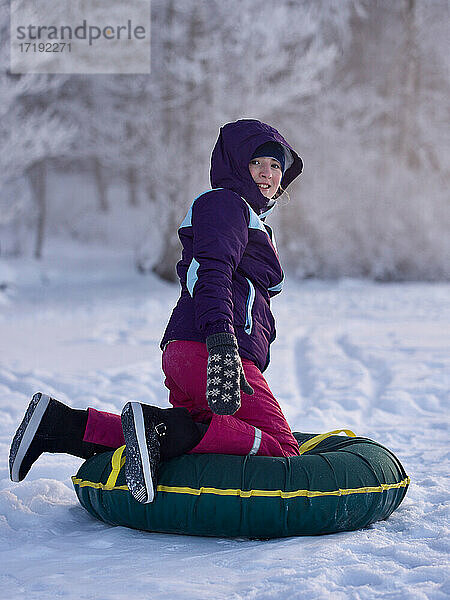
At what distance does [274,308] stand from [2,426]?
263 inches

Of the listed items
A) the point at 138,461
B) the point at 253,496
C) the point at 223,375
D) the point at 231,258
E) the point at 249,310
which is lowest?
the point at 253,496

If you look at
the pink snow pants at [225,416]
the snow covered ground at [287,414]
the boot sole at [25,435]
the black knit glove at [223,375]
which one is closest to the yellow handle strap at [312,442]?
the pink snow pants at [225,416]

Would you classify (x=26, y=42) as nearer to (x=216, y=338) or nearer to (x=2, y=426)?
(x=2, y=426)

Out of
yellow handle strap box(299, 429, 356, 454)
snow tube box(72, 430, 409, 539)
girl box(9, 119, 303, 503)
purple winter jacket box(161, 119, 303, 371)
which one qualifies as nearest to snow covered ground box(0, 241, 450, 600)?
snow tube box(72, 430, 409, 539)

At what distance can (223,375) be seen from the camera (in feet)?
7.30

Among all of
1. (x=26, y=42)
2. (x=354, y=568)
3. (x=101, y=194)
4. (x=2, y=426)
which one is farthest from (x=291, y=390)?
(x=101, y=194)

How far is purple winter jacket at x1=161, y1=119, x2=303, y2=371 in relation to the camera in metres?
2.39

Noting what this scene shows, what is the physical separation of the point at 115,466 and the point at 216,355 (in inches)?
22.5

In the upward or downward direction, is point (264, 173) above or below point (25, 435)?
above

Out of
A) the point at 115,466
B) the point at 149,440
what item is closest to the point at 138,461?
the point at 149,440

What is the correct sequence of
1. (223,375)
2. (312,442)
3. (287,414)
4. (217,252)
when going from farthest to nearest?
(287,414) < (312,442) < (217,252) < (223,375)

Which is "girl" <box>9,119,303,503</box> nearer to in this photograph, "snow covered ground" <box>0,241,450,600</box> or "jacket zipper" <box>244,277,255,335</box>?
"jacket zipper" <box>244,277,255,335</box>

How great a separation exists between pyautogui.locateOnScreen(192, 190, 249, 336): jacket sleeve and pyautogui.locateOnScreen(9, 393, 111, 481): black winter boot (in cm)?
62

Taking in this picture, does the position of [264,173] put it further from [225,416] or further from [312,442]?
[312,442]
